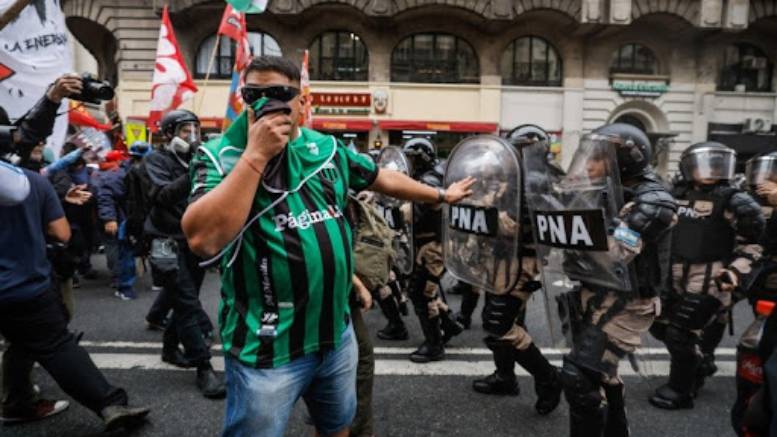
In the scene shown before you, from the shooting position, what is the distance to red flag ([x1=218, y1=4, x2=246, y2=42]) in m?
8.07

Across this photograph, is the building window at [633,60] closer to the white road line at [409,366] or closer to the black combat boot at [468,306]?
the black combat boot at [468,306]

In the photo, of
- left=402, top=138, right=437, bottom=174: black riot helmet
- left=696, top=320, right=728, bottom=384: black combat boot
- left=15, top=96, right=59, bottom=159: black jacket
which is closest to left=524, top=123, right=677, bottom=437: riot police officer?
left=696, top=320, right=728, bottom=384: black combat boot

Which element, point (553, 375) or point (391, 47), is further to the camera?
point (391, 47)

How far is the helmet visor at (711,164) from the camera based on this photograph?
3.77 m

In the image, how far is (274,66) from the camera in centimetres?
166

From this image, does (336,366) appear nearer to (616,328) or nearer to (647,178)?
(616,328)

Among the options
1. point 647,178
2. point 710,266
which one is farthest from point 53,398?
point 710,266

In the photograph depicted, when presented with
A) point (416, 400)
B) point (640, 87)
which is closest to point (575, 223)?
point (416, 400)

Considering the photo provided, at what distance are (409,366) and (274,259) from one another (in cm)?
280

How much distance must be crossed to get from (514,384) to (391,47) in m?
16.4

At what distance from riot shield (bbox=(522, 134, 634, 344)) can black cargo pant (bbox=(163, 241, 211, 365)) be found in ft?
7.31

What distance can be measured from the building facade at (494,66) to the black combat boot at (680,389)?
49.6 feet

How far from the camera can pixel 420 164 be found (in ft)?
16.9

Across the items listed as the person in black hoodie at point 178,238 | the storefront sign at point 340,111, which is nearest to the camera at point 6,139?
the person in black hoodie at point 178,238
